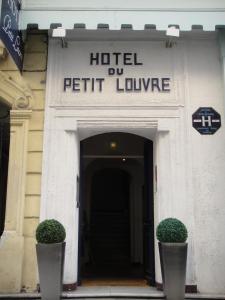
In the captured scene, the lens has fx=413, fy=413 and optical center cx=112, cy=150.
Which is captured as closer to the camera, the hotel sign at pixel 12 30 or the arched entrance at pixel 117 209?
the hotel sign at pixel 12 30

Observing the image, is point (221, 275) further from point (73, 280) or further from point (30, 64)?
point (30, 64)

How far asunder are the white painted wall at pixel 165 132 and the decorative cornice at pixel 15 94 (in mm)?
372

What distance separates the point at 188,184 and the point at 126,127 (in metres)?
1.49

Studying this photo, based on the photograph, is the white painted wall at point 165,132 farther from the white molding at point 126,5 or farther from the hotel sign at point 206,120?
the white molding at point 126,5

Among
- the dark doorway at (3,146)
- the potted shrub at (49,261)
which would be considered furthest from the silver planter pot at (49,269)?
the dark doorway at (3,146)

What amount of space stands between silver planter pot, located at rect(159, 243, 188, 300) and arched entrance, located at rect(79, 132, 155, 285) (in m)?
1.26

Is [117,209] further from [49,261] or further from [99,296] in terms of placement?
[49,261]

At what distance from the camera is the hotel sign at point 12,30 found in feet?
19.4

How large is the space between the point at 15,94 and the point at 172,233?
3689 millimetres

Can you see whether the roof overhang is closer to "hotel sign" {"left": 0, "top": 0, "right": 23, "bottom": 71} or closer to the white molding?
the white molding

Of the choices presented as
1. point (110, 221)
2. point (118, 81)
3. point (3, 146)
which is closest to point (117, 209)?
point (110, 221)

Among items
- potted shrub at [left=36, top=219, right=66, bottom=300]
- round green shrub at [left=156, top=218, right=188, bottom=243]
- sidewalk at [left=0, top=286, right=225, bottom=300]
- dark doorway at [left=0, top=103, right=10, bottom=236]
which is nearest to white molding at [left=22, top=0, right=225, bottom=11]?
dark doorway at [left=0, top=103, right=10, bottom=236]

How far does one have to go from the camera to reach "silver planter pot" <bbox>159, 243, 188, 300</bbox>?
612cm

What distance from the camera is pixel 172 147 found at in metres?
7.32
